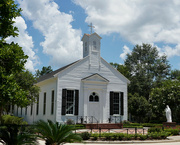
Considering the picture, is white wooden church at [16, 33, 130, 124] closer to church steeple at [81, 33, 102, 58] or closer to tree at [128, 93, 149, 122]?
church steeple at [81, 33, 102, 58]

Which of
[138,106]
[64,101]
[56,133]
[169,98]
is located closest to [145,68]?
[138,106]

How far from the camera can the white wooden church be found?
2347cm

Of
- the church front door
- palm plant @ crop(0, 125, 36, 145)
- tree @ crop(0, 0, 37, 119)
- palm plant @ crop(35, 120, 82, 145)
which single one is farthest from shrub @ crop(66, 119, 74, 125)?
tree @ crop(0, 0, 37, 119)

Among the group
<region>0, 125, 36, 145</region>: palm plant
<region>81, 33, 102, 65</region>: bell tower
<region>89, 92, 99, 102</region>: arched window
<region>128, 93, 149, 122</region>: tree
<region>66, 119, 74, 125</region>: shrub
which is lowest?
<region>66, 119, 74, 125</region>: shrub

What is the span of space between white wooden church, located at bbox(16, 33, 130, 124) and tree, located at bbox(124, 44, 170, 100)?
19.0 m

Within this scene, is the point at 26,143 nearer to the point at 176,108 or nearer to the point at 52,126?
the point at 52,126

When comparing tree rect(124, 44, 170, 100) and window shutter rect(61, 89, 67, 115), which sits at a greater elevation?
tree rect(124, 44, 170, 100)

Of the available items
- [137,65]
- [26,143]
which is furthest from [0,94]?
[137,65]

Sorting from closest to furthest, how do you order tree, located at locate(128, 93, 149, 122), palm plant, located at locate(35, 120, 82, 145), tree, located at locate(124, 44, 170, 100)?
palm plant, located at locate(35, 120, 82, 145), tree, located at locate(128, 93, 149, 122), tree, located at locate(124, 44, 170, 100)

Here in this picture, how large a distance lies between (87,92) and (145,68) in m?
25.7

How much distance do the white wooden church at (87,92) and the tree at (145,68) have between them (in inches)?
749

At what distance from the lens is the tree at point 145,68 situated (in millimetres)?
45156

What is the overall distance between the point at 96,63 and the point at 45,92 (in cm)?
702

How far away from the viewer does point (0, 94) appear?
825 cm
